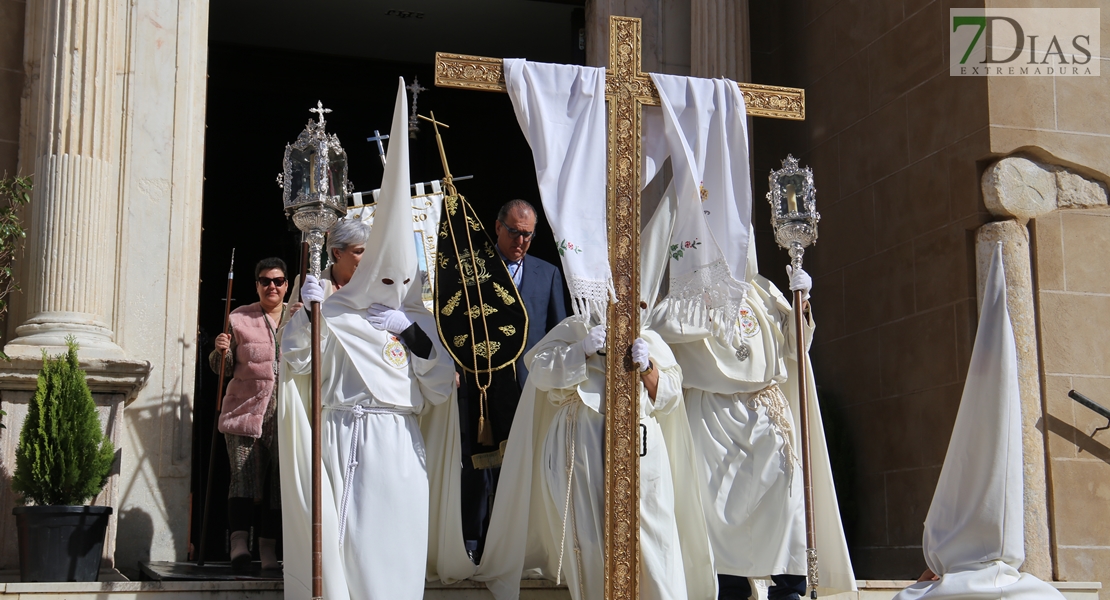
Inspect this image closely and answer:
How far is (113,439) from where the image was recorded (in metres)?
6.85

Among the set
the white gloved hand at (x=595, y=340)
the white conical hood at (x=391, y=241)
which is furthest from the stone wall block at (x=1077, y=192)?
the white conical hood at (x=391, y=241)

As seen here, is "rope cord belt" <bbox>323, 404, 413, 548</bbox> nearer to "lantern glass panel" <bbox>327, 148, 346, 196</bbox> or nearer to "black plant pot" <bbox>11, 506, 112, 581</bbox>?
"lantern glass panel" <bbox>327, 148, 346, 196</bbox>

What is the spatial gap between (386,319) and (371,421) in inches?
19.6

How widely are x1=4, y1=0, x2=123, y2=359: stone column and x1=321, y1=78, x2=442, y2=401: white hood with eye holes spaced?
167cm

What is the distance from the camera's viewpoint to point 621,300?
5.82 metres

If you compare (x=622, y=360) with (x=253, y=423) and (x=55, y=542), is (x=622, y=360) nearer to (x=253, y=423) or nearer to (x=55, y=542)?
(x=253, y=423)

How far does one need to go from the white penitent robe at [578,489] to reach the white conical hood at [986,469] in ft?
5.32

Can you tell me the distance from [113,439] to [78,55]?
2316mm

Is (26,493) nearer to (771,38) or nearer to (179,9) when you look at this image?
(179,9)

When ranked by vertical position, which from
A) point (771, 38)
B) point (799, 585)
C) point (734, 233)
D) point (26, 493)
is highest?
point (771, 38)

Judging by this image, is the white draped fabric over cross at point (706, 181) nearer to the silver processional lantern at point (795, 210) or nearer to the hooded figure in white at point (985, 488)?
the silver processional lantern at point (795, 210)

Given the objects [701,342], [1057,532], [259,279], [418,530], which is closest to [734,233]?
[701,342]

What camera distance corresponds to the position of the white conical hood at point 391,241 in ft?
19.3

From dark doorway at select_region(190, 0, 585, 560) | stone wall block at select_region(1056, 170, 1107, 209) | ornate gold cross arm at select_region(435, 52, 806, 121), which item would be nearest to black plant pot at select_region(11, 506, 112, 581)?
ornate gold cross arm at select_region(435, 52, 806, 121)
